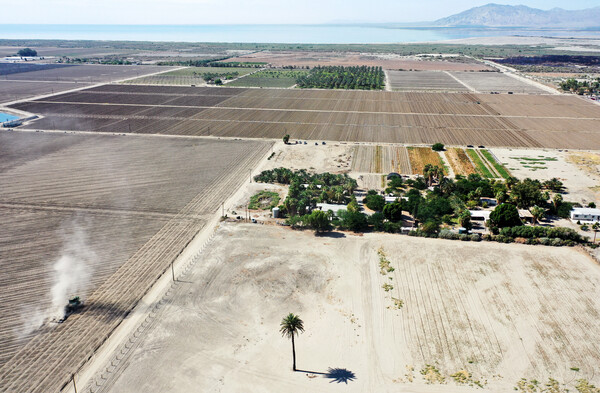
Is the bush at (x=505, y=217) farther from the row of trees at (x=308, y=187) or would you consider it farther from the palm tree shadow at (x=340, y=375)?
the palm tree shadow at (x=340, y=375)

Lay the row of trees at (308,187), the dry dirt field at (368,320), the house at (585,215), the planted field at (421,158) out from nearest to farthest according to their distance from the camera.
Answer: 1. the dry dirt field at (368,320)
2. the house at (585,215)
3. the row of trees at (308,187)
4. the planted field at (421,158)

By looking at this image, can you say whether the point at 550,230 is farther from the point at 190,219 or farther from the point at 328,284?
the point at 190,219

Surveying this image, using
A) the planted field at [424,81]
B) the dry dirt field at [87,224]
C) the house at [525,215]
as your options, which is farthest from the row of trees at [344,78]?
the house at [525,215]

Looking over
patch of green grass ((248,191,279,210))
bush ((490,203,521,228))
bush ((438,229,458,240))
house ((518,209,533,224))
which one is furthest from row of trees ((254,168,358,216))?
house ((518,209,533,224))

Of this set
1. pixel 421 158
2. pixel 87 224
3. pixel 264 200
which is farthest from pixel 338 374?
pixel 421 158

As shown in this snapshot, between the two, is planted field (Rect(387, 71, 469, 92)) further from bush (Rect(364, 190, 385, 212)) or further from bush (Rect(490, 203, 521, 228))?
bush (Rect(490, 203, 521, 228))

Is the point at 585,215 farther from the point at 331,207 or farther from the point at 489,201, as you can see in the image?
the point at 331,207
